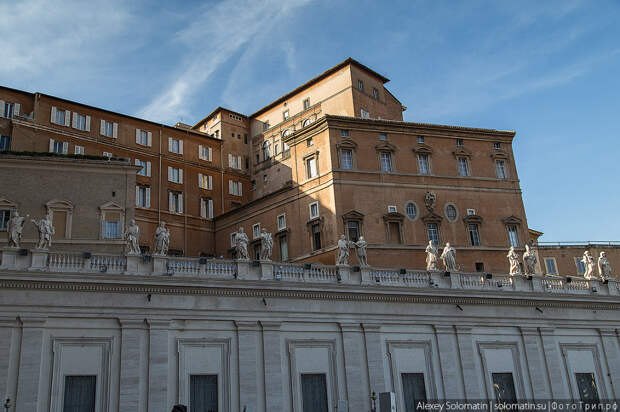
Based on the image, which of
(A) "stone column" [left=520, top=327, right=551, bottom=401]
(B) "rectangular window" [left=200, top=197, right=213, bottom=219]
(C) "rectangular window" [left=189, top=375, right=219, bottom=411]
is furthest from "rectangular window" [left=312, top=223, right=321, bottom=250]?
(C) "rectangular window" [left=189, top=375, right=219, bottom=411]

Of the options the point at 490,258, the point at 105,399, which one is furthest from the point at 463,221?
the point at 105,399

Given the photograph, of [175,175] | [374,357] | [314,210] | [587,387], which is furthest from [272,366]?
[175,175]

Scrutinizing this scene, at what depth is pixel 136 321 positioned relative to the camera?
93.9 ft

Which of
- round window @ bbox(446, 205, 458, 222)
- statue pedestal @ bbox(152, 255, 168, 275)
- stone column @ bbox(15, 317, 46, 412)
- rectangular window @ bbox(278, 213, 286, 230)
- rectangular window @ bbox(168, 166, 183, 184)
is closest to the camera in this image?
stone column @ bbox(15, 317, 46, 412)

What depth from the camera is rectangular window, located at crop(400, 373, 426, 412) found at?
3297 centimetres

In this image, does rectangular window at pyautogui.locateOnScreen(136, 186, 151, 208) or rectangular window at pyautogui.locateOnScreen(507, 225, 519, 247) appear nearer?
rectangular window at pyautogui.locateOnScreen(507, 225, 519, 247)

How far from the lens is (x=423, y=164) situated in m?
51.2

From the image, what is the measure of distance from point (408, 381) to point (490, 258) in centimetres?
1882

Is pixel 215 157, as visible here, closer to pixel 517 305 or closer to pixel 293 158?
pixel 293 158

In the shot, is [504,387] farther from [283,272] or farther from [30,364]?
[30,364]

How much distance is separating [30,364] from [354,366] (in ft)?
47.1

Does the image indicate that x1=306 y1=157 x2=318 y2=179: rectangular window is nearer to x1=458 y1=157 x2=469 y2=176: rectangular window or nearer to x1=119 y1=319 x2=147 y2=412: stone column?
x1=458 y1=157 x2=469 y2=176: rectangular window

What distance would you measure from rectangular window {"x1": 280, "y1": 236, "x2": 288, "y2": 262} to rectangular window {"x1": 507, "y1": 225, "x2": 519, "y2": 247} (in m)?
16.8

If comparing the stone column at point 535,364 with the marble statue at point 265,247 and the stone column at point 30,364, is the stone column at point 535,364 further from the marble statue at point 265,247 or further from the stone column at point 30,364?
the stone column at point 30,364
